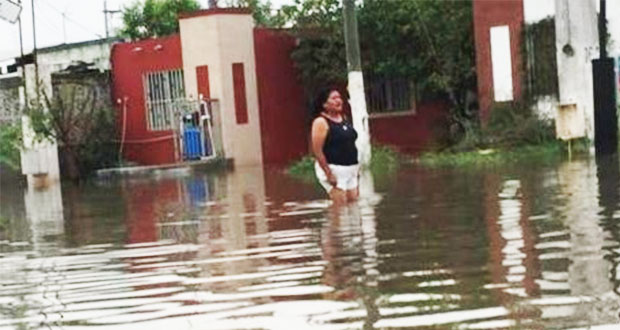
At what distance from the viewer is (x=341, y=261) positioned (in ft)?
31.5

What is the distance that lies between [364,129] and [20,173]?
48.9 feet

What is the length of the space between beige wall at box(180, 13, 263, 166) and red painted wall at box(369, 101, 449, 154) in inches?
138

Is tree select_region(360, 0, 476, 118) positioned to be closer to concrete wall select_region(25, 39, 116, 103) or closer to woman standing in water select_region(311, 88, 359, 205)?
concrete wall select_region(25, 39, 116, 103)

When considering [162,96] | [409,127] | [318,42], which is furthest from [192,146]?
[409,127]

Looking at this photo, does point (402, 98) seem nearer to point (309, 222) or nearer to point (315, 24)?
point (315, 24)

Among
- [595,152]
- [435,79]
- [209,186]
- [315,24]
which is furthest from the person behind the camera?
[315,24]

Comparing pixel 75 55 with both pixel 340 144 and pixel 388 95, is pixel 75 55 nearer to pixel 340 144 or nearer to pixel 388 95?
pixel 388 95

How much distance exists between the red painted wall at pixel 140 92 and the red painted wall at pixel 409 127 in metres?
5.99

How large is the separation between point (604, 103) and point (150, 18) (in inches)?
1313

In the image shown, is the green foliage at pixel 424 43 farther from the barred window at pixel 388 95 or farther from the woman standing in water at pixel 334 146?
the woman standing in water at pixel 334 146

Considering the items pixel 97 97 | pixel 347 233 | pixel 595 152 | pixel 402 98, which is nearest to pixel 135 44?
pixel 97 97

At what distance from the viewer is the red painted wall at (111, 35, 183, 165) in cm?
3622

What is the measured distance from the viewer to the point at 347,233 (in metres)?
11.8

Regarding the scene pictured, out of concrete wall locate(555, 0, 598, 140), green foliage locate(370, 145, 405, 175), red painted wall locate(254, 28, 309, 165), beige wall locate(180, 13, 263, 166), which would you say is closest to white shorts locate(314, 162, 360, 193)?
green foliage locate(370, 145, 405, 175)
